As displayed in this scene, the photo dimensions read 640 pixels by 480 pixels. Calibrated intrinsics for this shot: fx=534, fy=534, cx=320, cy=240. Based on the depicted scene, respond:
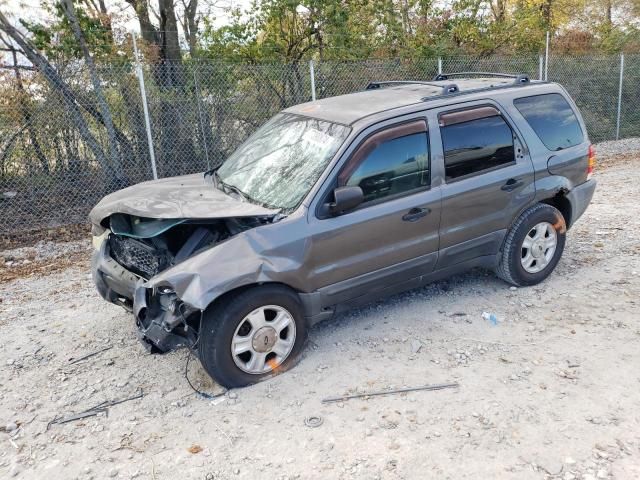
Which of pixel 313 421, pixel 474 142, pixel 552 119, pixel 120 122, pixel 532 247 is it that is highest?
pixel 120 122

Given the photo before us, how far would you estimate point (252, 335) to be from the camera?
361 cm

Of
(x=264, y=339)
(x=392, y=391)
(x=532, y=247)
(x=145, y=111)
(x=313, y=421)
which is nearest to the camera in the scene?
(x=313, y=421)

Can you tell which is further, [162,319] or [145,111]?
[145,111]

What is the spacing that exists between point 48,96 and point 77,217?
5.50 ft

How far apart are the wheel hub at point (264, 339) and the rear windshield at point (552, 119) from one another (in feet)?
9.65

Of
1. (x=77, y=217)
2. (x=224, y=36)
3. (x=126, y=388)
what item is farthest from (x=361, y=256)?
(x=224, y=36)

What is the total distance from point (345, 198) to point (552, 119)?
248 centimetres

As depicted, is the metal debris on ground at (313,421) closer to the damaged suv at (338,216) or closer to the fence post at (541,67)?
the damaged suv at (338,216)

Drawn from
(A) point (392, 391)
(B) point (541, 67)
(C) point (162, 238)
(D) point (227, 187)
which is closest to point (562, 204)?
(A) point (392, 391)

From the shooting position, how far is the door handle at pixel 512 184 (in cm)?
454

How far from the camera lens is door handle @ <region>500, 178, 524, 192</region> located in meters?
4.54

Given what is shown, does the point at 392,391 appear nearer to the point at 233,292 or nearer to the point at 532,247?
the point at 233,292

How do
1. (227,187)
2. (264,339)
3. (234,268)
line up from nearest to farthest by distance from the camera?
(234,268)
(264,339)
(227,187)

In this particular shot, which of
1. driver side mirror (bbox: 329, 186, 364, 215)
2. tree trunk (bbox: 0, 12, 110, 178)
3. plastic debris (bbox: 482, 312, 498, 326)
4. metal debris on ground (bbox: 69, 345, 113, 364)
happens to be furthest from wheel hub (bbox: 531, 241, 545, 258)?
tree trunk (bbox: 0, 12, 110, 178)
